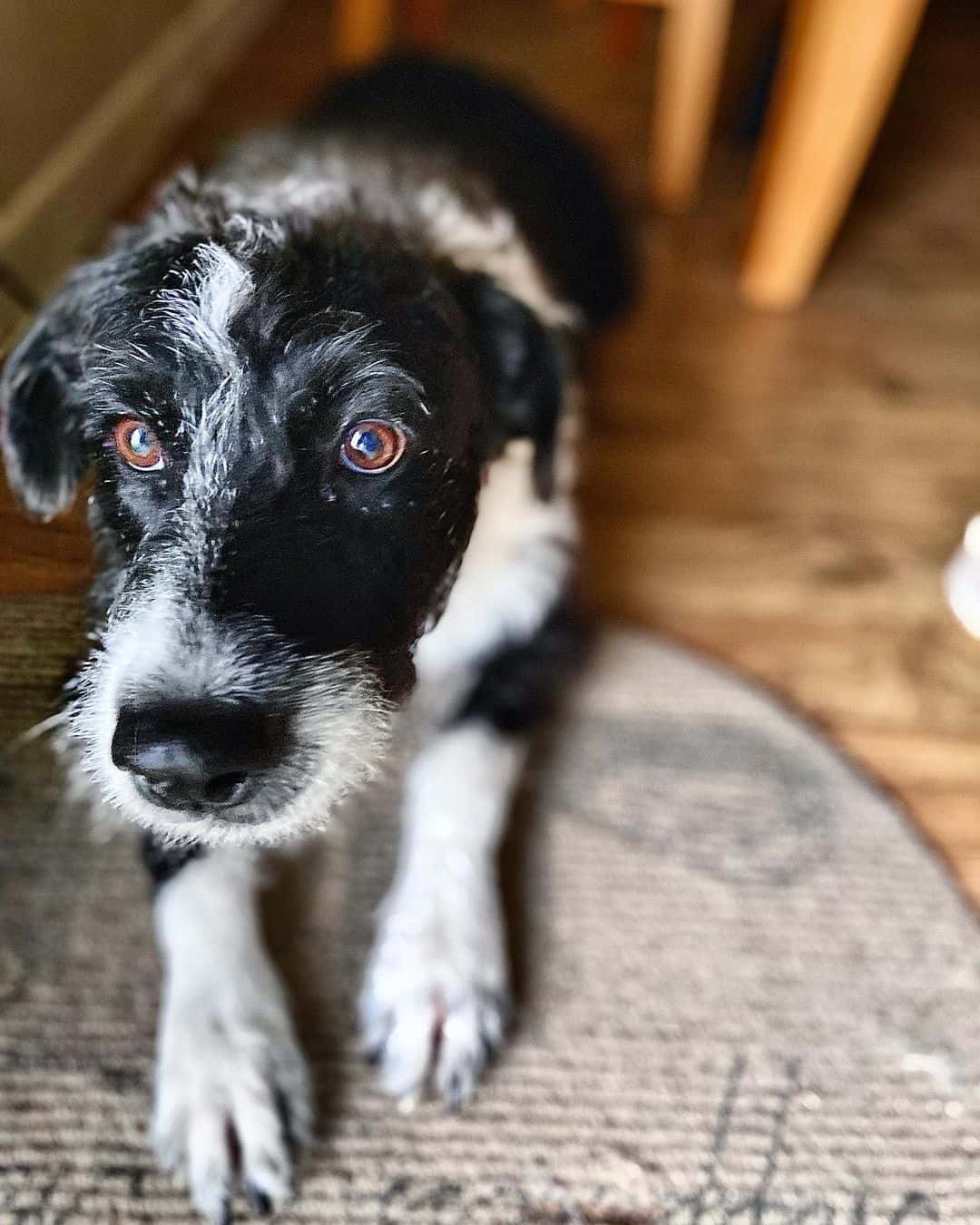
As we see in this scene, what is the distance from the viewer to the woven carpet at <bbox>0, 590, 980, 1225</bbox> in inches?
43.1

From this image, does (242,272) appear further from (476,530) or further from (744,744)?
(744,744)

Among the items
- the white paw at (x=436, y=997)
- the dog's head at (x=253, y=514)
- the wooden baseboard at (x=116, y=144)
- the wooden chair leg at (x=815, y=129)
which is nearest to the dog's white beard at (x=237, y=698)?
the dog's head at (x=253, y=514)

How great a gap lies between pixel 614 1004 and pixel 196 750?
0.70 meters

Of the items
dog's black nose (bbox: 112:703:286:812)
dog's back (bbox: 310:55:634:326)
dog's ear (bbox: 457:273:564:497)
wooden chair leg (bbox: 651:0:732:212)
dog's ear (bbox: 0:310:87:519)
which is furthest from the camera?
wooden chair leg (bbox: 651:0:732:212)

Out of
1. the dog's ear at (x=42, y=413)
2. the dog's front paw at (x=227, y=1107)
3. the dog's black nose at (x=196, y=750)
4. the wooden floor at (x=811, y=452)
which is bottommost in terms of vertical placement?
the dog's front paw at (x=227, y=1107)

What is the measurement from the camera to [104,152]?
2.23m

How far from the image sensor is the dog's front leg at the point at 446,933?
3.79 feet

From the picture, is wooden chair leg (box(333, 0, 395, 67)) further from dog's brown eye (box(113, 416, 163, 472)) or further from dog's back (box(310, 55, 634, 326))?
dog's brown eye (box(113, 416, 163, 472))

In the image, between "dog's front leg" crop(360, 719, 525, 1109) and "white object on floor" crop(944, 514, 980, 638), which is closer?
"dog's front leg" crop(360, 719, 525, 1109)

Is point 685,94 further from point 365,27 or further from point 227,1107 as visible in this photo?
point 227,1107

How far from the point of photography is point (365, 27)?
265cm

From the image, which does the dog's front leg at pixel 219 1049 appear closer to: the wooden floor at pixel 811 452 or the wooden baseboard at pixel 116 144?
the wooden floor at pixel 811 452

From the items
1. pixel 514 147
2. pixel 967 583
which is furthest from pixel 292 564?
pixel 514 147

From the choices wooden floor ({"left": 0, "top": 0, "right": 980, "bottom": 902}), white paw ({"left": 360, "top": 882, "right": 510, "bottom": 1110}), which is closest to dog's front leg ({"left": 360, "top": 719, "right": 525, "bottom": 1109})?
white paw ({"left": 360, "top": 882, "right": 510, "bottom": 1110})
